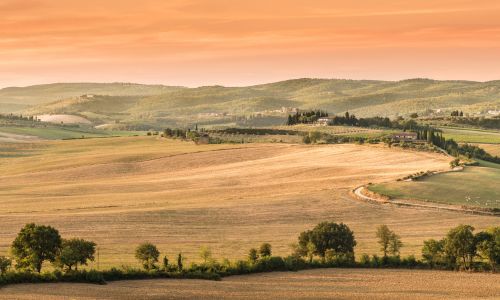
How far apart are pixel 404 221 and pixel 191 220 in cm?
2569

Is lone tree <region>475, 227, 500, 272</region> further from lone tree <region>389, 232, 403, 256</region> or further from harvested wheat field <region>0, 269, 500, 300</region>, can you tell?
lone tree <region>389, 232, 403, 256</region>

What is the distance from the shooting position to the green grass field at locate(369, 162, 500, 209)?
419 feet

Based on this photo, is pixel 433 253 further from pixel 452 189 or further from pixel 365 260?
pixel 452 189

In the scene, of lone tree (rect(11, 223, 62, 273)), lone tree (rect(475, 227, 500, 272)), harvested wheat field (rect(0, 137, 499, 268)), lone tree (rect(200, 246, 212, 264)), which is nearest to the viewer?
lone tree (rect(11, 223, 62, 273))

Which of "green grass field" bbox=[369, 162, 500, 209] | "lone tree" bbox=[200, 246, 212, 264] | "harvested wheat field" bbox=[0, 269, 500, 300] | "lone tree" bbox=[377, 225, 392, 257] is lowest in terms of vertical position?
"harvested wheat field" bbox=[0, 269, 500, 300]

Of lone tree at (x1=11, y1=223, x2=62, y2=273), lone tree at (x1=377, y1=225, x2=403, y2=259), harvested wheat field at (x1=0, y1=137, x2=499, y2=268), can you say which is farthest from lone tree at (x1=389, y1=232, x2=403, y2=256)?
lone tree at (x1=11, y1=223, x2=62, y2=273)

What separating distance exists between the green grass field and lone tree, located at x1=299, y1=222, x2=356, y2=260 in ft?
118

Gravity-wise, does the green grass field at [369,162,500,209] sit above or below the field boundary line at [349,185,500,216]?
above

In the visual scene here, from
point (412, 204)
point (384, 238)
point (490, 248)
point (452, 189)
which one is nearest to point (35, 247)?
point (384, 238)

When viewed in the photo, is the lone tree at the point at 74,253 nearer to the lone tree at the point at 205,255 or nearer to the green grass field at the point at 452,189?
the lone tree at the point at 205,255

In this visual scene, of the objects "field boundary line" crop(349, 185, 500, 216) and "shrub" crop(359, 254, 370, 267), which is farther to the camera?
"field boundary line" crop(349, 185, 500, 216)

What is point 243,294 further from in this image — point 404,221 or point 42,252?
point 404,221

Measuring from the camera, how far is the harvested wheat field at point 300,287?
227 ft

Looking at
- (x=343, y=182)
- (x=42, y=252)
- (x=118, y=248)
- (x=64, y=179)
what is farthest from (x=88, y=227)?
(x=64, y=179)
